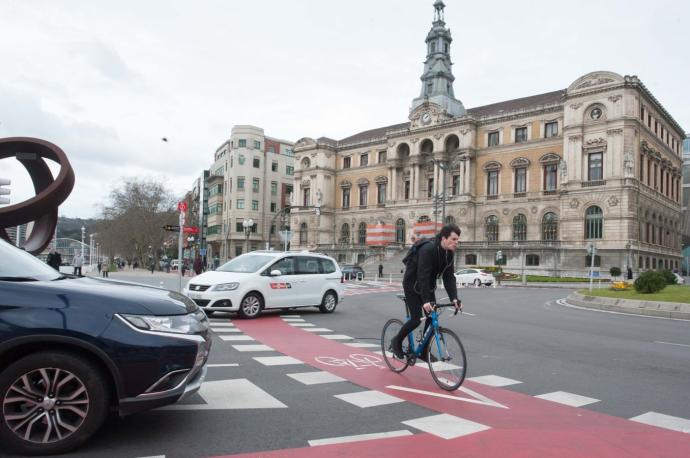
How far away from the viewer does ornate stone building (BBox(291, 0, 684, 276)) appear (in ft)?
170

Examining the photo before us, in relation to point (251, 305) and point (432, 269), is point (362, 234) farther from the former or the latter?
point (432, 269)

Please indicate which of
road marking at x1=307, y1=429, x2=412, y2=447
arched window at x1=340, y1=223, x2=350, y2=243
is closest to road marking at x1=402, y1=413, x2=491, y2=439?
road marking at x1=307, y1=429, x2=412, y2=447

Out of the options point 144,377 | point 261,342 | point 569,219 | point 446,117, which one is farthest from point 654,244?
point 144,377

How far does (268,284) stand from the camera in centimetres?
1466

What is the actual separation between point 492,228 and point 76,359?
201ft

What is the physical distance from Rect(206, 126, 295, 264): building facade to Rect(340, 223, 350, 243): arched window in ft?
34.6

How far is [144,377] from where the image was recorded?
4.25m

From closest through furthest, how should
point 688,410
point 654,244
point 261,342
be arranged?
point 688,410
point 261,342
point 654,244

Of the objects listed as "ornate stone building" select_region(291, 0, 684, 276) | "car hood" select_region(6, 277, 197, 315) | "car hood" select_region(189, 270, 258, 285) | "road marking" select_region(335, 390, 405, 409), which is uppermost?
"ornate stone building" select_region(291, 0, 684, 276)

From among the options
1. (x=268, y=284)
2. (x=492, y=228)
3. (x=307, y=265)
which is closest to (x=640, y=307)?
(x=307, y=265)

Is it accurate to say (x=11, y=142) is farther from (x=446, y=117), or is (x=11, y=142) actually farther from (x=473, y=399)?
(x=446, y=117)

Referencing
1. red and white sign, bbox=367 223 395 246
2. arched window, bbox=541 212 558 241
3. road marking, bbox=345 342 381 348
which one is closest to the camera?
road marking, bbox=345 342 381 348

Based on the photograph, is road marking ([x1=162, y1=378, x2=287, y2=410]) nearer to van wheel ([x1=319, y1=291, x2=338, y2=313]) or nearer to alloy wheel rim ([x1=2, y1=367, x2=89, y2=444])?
alloy wheel rim ([x1=2, y1=367, x2=89, y2=444])

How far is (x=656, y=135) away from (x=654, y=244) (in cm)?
1162
